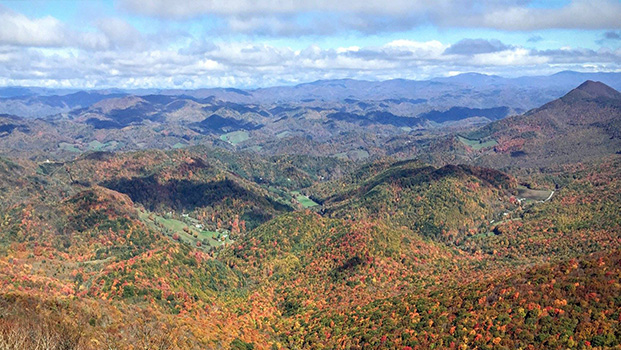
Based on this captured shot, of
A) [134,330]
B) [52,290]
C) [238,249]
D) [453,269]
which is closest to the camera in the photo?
[134,330]

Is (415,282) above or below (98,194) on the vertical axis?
below

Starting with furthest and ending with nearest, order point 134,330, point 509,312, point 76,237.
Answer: point 76,237 < point 509,312 < point 134,330

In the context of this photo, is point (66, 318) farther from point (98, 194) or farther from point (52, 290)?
point (98, 194)

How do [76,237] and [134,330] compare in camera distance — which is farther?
[76,237]

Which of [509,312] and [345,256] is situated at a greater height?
[509,312]

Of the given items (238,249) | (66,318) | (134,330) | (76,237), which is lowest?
(238,249)

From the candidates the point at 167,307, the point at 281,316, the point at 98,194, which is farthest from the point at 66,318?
the point at 98,194

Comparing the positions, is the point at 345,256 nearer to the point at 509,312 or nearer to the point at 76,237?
the point at 509,312

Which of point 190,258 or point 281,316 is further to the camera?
point 190,258

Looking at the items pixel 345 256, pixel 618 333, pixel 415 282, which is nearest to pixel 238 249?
pixel 345 256
